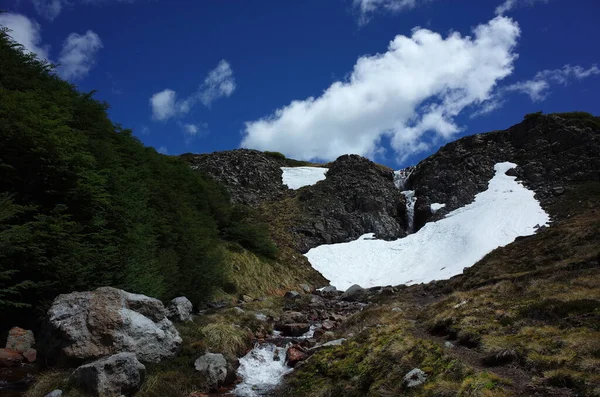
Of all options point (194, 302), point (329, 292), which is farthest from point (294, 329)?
point (329, 292)

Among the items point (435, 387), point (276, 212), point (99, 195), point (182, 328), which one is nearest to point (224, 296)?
point (182, 328)

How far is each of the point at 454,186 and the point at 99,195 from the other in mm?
51575

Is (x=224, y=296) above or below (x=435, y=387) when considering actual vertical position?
above

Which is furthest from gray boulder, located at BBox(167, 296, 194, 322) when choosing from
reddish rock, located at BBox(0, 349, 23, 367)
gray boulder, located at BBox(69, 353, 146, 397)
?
gray boulder, located at BBox(69, 353, 146, 397)

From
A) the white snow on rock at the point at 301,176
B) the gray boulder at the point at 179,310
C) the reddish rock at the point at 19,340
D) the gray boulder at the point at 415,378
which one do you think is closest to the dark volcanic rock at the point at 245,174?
the white snow on rock at the point at 301,176

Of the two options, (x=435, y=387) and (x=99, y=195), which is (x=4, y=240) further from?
(x=435, y=387)

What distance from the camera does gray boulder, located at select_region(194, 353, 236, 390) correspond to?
1125 centimetres

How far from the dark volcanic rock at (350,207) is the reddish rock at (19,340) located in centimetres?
3530

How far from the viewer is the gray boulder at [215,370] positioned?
443 inches

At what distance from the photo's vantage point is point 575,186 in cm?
4531

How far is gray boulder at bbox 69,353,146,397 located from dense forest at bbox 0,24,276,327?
118 inches

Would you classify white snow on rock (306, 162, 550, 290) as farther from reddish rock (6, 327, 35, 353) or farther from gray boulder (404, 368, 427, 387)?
reddish rock (6, 327, 35, 353)

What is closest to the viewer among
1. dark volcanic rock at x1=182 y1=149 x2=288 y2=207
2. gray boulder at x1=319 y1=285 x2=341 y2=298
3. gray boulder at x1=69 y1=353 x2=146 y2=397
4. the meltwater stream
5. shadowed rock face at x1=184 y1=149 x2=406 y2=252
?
gray boulder at x1=69 y1=353 x2=146 y2=397

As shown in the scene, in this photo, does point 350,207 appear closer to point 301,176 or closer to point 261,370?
point 301,176
